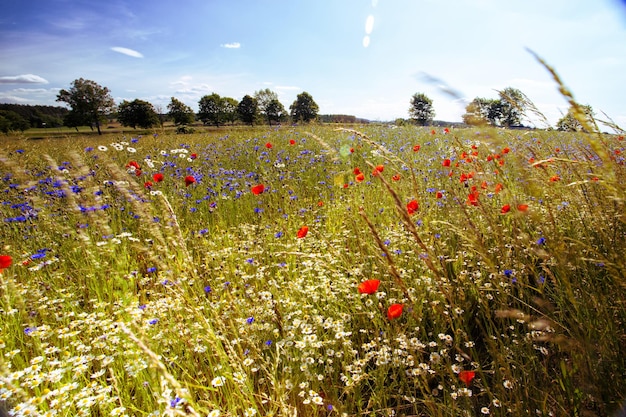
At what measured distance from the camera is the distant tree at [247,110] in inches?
2847

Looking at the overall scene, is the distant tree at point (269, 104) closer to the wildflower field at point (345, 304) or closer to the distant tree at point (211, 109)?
the distant tree at point (211, 109)

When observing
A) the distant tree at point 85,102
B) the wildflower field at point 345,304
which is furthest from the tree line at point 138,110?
the wildflower field at point 345,304

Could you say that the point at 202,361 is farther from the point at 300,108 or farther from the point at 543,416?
the point at 300,108

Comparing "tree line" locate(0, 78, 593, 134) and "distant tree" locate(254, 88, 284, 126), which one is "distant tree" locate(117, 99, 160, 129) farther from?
"distant tree" locate(254, 88, 284, 126)

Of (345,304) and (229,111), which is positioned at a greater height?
(229,111)

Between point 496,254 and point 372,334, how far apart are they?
113cm

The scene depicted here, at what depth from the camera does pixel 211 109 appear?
74312 millimetres

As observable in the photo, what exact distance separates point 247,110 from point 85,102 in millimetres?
29334

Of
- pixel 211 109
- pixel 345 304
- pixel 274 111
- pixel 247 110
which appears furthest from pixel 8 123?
pixel 274 111

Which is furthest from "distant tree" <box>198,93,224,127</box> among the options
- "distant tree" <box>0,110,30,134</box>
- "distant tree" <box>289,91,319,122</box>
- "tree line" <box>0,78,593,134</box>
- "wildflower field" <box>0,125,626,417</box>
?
"wildflower field" <box>0,125,626,417</box>

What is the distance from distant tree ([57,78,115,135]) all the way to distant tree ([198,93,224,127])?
20.1 metres

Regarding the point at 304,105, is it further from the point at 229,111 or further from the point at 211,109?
the point at 211,109

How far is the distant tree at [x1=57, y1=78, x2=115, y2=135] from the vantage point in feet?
180

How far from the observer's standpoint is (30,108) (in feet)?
218
